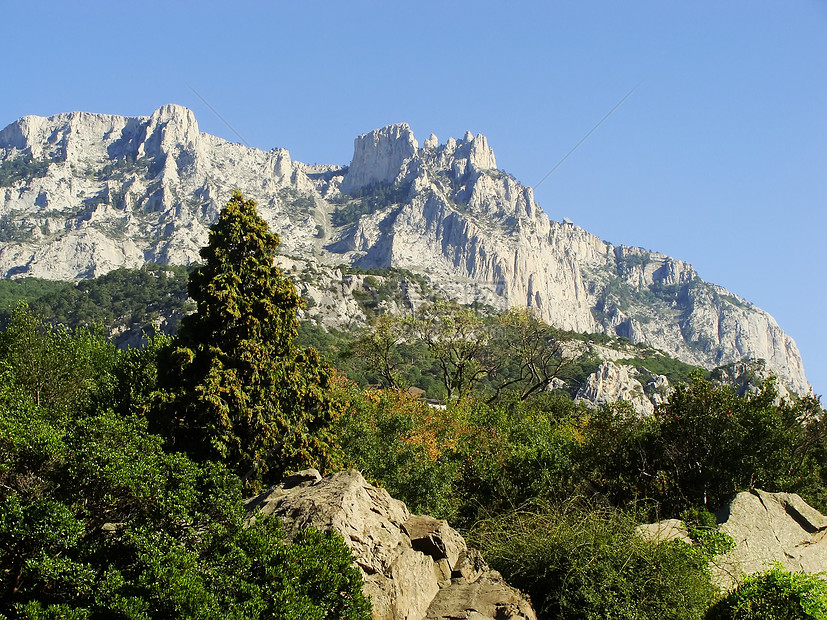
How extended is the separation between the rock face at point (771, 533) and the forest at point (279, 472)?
0.58 metres

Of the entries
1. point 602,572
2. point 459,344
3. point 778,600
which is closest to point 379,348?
point 459,344

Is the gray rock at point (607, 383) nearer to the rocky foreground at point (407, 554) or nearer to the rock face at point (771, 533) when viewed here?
the rock face at point (771, 533)

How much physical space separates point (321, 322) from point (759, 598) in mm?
104707

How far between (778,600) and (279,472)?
1176 cm

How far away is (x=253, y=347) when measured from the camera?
17125 mm

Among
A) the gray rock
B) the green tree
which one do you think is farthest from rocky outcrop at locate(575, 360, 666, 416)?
the green tree

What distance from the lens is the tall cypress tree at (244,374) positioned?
16422 millimetres

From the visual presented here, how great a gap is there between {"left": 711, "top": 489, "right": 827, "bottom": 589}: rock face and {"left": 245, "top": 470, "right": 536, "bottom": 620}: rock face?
5.54 metres

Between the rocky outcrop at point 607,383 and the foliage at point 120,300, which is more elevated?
the foliage at point 120,300

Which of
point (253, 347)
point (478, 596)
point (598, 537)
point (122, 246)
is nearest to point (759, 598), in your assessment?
point (598, 537)

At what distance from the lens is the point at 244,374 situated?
1714cm

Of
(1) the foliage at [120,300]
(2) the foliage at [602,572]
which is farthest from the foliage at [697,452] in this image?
→ (1) the foliage at [120,300]

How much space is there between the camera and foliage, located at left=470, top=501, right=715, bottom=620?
10.8 m

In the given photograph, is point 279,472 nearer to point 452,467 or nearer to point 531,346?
point 452,467
